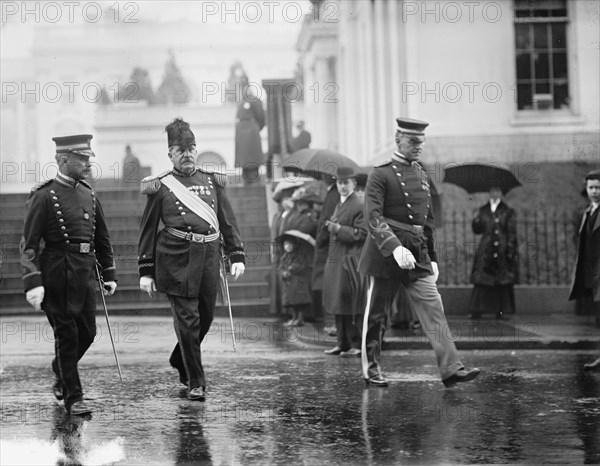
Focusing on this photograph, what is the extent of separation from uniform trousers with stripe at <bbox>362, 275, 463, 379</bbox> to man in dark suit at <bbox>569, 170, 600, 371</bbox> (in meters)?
1.95

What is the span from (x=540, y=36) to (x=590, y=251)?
35.5 feet

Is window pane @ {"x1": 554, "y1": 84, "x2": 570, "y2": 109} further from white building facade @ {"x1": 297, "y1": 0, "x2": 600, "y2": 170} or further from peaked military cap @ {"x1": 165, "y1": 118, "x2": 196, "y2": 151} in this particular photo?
peaked military cap @ {"x1": 165, "y1": 118, "x2": 196, "y2": 151}

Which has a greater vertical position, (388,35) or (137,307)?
(388,35)

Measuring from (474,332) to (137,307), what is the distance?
18.7 feet

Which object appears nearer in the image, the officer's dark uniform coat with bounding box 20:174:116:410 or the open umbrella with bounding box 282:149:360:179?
the officer's dark uniform coat with bounding box 20:174:116:410

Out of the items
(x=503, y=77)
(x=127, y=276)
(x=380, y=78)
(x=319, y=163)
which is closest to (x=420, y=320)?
(x=319, y=163)

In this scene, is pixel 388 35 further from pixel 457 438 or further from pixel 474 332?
pixel 457 438

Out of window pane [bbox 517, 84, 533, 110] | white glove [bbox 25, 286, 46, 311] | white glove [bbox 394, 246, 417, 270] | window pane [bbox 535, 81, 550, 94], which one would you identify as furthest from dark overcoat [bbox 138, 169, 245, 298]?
window pane [bbox 535, 81, 550, 94]

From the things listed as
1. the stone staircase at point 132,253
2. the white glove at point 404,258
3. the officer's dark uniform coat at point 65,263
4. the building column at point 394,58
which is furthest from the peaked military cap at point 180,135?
the building column at point 394,58

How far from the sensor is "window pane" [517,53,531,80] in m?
20.8

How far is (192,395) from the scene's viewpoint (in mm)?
8492

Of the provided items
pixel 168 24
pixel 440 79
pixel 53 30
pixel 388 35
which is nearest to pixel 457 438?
pixel 440 79

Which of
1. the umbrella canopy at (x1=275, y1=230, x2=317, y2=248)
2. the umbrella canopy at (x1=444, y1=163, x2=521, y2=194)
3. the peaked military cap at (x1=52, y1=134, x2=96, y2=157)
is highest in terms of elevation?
the peaked military cap at (x1=52, y1=134, x2=96, y2=157)

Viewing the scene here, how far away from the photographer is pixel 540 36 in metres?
20.8
